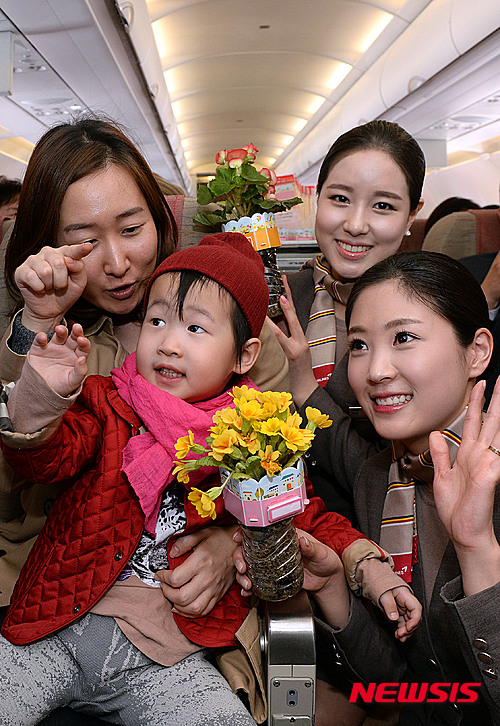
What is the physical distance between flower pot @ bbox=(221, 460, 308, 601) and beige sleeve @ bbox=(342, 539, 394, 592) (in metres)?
0.17

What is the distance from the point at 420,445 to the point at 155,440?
1.97ft

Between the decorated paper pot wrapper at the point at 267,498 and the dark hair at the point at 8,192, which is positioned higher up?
the dark hair at the point at 8,192

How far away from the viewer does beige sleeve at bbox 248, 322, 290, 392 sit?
174cm

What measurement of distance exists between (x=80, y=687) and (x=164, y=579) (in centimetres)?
28

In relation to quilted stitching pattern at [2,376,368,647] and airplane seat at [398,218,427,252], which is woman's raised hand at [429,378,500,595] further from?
airplane seat at [398,218,427,252]

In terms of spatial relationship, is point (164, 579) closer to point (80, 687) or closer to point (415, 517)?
point (80, 687)

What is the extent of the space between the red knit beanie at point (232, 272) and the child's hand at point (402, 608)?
642 mm

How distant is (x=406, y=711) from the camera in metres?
1.55

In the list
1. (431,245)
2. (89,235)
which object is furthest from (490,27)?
(89,235)

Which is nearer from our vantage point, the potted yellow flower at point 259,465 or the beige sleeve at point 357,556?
the potted yellow flower at point 259,465

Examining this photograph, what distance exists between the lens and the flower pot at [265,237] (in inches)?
74.0

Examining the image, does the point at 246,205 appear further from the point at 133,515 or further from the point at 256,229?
the point at 133,515

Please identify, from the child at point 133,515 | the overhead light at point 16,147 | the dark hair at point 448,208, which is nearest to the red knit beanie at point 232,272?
the child at point 133,515

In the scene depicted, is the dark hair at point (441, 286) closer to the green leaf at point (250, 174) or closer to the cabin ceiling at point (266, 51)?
the green leaf at point (250, 174)
